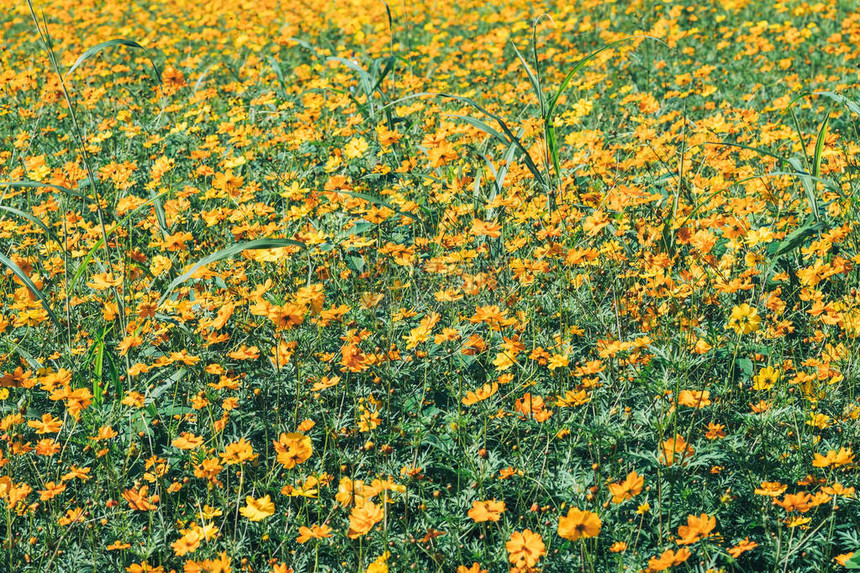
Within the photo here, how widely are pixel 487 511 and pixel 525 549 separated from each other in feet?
0.36

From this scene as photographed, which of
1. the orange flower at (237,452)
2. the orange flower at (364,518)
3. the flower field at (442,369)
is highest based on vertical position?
the orange flower at (237,452)

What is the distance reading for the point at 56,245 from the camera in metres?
3.13

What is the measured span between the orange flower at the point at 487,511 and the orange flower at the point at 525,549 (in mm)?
59

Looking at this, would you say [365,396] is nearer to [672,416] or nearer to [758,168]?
[672,416]

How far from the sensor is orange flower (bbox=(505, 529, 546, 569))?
1.55m

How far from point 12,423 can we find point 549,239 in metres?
1.55

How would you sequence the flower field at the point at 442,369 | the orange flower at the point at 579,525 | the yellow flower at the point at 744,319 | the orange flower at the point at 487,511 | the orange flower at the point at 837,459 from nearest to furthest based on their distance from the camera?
the orange flower at the point at 579,525 → the orange flower at the point at 487,511 → the orange flower at the point at 837,459 → the flower field at the point at 442,369 → the yellow flower at the point at 744,319

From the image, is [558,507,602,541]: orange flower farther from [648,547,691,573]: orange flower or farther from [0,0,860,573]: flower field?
[648,547,691,573]: orange flower

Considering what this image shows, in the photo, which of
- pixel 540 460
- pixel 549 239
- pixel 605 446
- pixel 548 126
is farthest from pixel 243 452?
pixel 548 126

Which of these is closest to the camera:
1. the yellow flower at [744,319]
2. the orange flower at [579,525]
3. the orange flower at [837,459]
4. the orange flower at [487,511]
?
the orange flower at [579,525]

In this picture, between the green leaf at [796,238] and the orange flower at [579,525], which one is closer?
the orange flower at [579,525]

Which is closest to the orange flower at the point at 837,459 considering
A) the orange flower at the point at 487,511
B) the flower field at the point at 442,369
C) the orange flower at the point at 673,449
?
the flower field at the point at 442,369

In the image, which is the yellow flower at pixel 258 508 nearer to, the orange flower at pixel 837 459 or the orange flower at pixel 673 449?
the orange flower at pixel 673 449

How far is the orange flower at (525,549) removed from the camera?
155 centimetres
